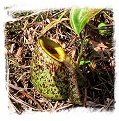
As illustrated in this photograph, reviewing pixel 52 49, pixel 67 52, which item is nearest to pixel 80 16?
pixel 52 49

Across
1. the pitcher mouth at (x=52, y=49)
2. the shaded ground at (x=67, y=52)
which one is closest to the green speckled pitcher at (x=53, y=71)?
the pitcher mouth at (x=52, y=49)

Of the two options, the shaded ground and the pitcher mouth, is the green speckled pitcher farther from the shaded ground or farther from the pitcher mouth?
the shaded ground

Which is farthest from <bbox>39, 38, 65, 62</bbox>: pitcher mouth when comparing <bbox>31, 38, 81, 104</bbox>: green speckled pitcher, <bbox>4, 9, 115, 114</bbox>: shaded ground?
<bbox>4, 9, 115, 114</bbox>: shaded ground

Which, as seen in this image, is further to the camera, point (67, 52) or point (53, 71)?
point (67, 52)

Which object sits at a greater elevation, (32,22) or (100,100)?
(32,22)

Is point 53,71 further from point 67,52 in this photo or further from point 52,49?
point 67,52

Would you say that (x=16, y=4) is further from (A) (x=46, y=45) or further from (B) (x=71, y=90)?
(B) (x=71, y=90)

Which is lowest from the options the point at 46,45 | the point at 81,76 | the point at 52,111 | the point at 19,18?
the point at 52,111

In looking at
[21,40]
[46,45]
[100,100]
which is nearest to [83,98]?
[100,100]
